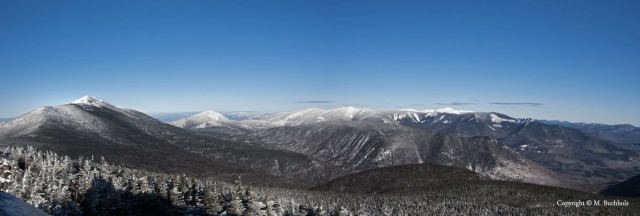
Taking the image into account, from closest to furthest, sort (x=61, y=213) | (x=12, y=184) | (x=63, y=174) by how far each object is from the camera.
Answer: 1. (x=61, y=213)
2. (x=12, y=184)
3. (x=63, y=174)

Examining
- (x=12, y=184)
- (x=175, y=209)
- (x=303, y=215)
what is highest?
(x=12, y=184)

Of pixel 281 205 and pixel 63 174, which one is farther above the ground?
pixel 63 174

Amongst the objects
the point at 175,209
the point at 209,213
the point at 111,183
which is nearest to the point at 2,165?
the point at 111,183

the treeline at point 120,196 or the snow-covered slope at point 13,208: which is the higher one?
the snow-covered slope at point 13,208

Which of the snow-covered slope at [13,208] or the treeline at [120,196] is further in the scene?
the treeline at [120,196]

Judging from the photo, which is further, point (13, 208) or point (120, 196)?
point (120, 196)

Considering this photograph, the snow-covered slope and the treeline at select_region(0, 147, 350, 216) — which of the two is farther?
the treeline at select_region(0, 147, 350, 216)

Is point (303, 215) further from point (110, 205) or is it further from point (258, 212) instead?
point (110, 205)

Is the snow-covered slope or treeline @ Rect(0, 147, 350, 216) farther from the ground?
the snow-covered slope
